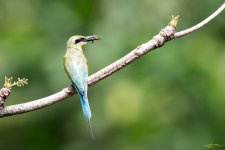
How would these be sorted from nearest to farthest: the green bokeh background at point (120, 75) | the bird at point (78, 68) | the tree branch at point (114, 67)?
1. the tree branch at point (114, 67)
2. the bird at point (78, 68)
3. the green bokeh background at point (120, 75)

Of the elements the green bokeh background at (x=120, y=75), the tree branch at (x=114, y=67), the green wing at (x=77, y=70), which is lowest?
the tree branch at (x=114, y=67)

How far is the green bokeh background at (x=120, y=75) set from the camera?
22.4 feet

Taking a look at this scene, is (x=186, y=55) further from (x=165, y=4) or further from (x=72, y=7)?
(x=72, y=7)

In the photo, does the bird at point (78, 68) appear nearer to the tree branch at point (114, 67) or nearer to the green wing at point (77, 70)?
the green wing at point (77, 70)

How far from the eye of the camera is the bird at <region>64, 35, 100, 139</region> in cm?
417

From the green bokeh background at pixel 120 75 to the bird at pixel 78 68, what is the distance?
6.21ft

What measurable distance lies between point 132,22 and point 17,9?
1.36m

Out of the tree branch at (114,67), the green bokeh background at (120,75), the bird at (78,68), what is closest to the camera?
the tree branch at (114,67)

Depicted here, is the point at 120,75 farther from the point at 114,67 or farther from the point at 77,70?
the point at 114,67

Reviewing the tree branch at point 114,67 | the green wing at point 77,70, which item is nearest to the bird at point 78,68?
the green wing at point 77,70

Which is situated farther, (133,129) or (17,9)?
(17,9)

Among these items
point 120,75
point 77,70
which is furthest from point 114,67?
point 120,75

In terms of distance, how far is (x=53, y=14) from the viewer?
26.2 feet

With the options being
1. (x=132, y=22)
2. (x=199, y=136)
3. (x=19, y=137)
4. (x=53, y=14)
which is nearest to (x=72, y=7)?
(x=53, y=14)
